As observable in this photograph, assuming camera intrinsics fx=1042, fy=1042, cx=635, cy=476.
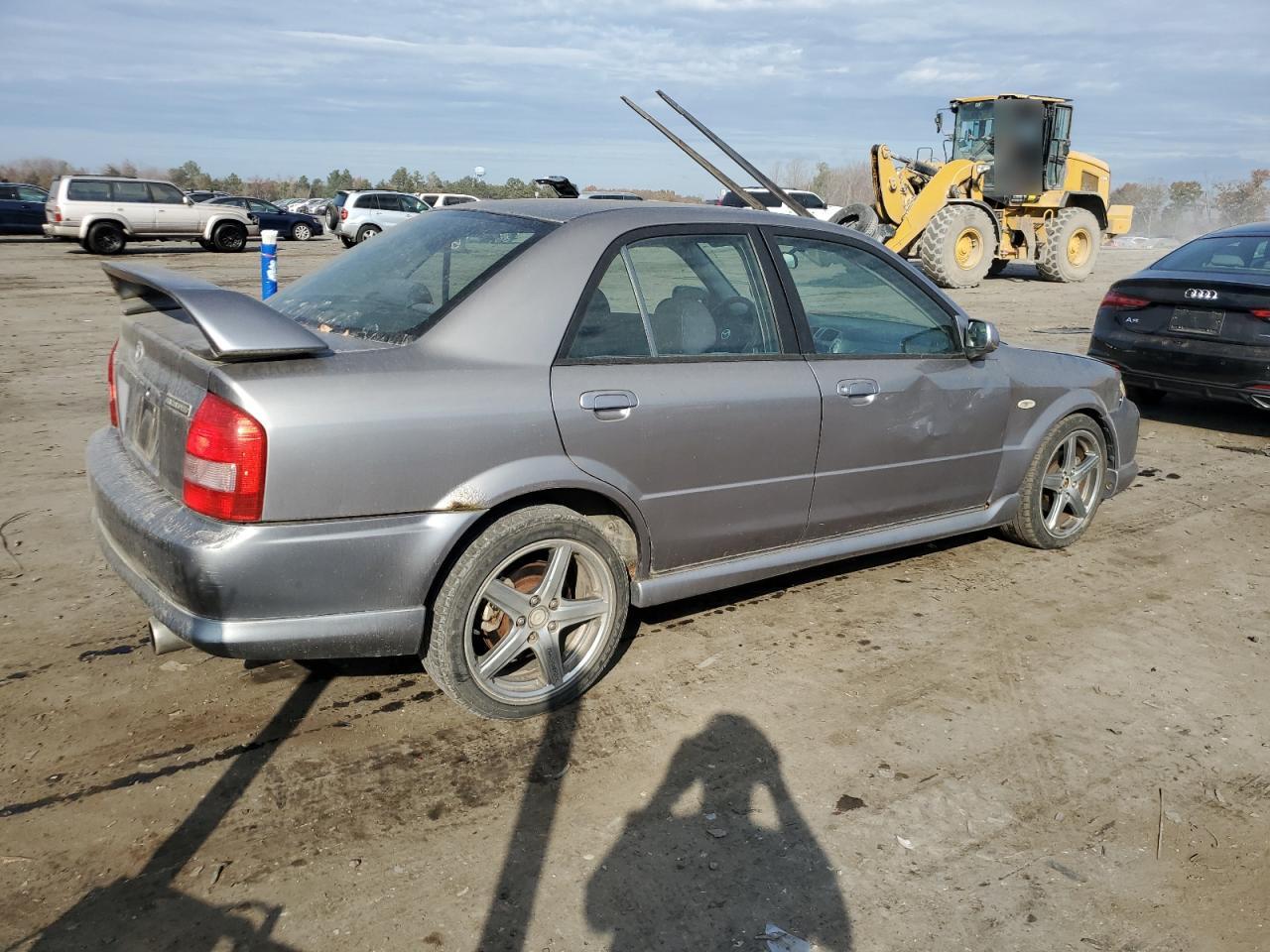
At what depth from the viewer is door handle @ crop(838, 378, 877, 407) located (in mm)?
4109

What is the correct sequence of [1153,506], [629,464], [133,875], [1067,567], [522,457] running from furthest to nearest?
[1153,506], [1067,567], [629,464], [522,457], [133,875]

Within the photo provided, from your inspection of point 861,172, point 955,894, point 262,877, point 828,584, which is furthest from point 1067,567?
point 861,172

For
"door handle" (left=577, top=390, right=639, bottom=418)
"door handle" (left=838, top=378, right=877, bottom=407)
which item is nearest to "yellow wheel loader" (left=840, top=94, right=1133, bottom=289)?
"door handle" (left=838, top=378, right=877, bottom=407)

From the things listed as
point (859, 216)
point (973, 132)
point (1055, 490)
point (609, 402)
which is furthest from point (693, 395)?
point (973, 132)

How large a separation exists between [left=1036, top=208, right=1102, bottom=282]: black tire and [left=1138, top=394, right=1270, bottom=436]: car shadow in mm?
12819

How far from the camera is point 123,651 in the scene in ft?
12.6

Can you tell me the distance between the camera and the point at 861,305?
4.52 m

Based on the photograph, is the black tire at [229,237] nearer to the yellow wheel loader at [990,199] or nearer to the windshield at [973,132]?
the yellow wheel loader at [990,199]

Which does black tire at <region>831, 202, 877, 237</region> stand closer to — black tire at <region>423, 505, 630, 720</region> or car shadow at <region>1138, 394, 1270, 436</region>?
car shadow at <region>1138, 394, 1270, 436</region>

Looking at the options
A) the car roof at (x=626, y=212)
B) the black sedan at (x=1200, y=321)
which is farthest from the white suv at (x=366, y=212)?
the car roof at (x=626, y=212)

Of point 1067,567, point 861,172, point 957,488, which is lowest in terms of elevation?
point 1067,567

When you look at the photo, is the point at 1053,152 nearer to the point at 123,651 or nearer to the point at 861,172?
the point at 123,651

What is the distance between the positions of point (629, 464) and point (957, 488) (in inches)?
73.7

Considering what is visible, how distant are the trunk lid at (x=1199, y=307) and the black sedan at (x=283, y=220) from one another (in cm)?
2853
